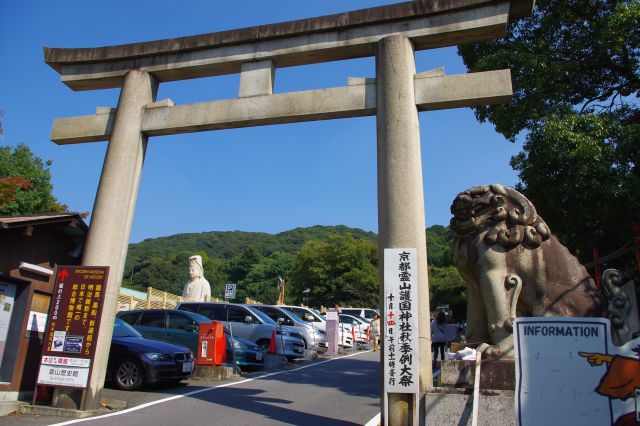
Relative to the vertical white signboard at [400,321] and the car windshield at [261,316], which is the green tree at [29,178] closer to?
the car windshield at [261,316]

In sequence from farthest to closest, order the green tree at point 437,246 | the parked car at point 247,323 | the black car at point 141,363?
the green tree at point 437,246, the parked car at point 247,323, the black car at point 141,363

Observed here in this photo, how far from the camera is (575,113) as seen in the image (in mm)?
10008

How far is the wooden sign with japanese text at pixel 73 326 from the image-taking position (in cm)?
779

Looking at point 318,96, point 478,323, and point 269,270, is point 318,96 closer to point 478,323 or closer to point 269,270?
point 478,323

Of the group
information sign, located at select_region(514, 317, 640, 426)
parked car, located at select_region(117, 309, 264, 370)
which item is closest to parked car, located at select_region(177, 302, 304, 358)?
parked car, located at select_region(117, 309, 264, 370)

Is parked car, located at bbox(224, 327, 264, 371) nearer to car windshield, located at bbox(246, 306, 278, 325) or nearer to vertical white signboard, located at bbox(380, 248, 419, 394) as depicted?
car windshield, located at bbox(246, 306, 278, 325)

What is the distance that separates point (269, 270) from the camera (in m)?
72.9

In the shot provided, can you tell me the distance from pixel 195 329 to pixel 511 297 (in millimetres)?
8757

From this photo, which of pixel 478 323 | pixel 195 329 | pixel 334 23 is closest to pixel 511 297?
pixel 478 323

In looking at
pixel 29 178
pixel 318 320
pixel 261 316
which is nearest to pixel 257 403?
pixel 261 316

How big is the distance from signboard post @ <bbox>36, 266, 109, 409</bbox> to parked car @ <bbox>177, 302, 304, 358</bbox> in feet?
23.6

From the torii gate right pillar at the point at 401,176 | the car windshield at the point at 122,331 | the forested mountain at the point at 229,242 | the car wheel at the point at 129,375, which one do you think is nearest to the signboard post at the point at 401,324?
the torii gate right pillar at the point at 401,176

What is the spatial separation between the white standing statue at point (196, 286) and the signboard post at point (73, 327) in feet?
41.0

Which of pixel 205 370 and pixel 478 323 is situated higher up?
pixel 478 323
